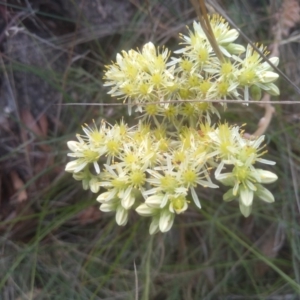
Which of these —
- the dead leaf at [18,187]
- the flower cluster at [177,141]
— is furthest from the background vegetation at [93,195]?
the flower cluster at [177,141]

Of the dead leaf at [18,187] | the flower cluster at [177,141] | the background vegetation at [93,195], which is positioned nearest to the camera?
the flower cluster at [177,141]

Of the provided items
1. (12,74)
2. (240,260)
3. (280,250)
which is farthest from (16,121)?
(280,250)

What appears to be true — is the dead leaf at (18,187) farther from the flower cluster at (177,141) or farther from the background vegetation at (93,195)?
the flower cluster at (177,141)

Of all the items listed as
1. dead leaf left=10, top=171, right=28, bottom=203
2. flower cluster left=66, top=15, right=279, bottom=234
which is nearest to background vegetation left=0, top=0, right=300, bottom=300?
dead leaf left=10, top=171, right=28, bottom=203

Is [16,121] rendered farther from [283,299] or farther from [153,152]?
[283,299]

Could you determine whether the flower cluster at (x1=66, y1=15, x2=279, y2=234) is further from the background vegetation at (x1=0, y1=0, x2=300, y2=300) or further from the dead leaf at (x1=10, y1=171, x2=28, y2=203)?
the dead leaf at (x1=10, y1=171, x2=28, y2=203)

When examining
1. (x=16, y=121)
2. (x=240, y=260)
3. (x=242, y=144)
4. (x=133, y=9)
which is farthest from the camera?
(x=133, y=9)
